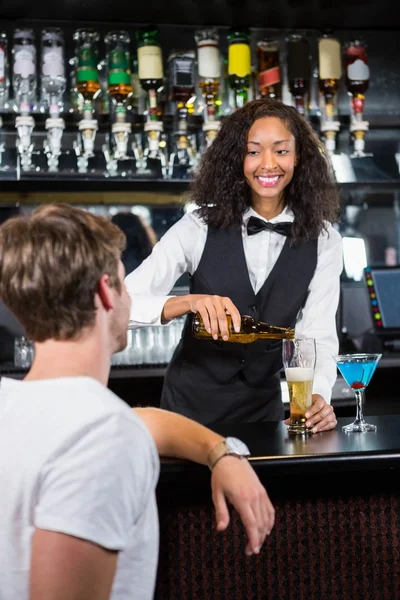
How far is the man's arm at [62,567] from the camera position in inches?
34.1

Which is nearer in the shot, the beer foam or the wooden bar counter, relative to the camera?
the wooden bar counter

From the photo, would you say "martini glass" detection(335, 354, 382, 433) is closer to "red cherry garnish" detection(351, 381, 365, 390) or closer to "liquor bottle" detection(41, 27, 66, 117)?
"red cherry garnish" detection(351, 381, 365, 390)

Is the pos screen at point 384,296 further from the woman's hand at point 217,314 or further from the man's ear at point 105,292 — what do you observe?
the man's ear at point 105,292

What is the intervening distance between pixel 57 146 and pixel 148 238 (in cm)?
60

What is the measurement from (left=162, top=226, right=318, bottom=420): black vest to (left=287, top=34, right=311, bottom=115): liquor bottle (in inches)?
58.6

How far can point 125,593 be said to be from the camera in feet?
3.29

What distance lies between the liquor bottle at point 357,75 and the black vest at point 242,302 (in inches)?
60.8

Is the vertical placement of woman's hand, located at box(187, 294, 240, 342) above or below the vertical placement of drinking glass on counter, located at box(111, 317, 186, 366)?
above

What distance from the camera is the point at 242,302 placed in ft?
7.48

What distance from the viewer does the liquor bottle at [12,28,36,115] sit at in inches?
135

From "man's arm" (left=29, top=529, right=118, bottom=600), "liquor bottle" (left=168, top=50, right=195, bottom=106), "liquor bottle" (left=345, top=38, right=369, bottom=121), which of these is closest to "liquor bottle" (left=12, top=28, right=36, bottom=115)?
"liquor bottle" (left=168, top=50, right=195, bottom=106)

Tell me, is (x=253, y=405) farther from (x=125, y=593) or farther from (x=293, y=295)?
(x=125, y=593)

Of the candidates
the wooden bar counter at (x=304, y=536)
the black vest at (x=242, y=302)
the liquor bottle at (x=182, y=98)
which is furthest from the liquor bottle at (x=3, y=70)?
the wooden bar counter at (x=304, y=536)

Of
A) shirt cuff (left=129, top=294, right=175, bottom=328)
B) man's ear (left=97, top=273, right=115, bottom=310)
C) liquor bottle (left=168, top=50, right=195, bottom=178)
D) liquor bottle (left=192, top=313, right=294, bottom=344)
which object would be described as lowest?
liquor bottle (left=192, top=313, right=294, bottom=344)
